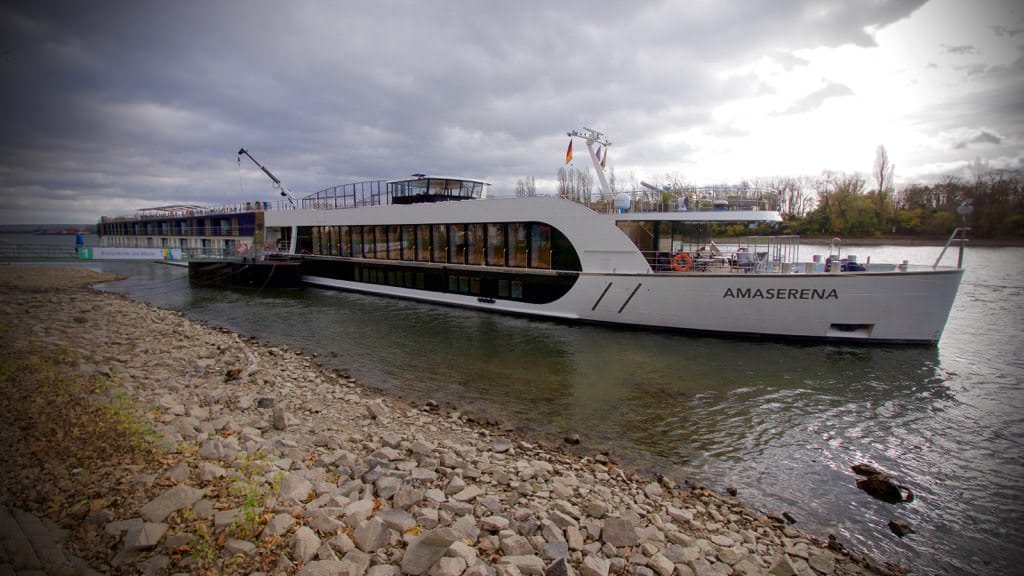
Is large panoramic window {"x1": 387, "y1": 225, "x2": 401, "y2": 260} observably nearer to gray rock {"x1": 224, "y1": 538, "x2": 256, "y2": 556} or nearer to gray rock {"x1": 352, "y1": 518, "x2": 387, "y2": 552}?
gray rock {"x1": 352, "y1": 518, "x2": 387, "y2": 552}

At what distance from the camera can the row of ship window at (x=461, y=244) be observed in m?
16.2

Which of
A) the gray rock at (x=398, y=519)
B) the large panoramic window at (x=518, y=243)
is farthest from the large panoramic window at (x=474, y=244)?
the gray rock at (x=398, y=519)

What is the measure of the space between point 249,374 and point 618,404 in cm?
762

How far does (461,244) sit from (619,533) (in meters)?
15.4

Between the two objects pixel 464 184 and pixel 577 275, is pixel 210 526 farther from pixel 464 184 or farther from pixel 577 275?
pixel 464 184

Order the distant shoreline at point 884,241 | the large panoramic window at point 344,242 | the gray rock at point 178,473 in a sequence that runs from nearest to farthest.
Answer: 1. the gray rock at point 178,473
2. the large panoramic window at point 344,242
3. the distant shoreline at point 884,241

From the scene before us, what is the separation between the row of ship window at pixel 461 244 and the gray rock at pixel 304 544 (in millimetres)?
12739

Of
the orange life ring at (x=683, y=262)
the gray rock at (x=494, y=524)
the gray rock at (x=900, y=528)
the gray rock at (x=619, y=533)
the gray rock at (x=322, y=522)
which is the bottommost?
the gray rock at (x=900, y=528)

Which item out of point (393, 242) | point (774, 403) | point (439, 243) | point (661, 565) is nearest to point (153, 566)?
point (661, 565)

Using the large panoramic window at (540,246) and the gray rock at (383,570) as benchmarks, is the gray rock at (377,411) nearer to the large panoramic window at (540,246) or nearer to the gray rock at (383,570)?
the gray rock at (383,570)

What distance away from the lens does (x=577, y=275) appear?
15.6 m

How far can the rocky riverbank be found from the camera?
3.69m

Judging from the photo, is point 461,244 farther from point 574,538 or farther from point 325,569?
point 325,569

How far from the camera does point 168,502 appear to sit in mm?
4070
